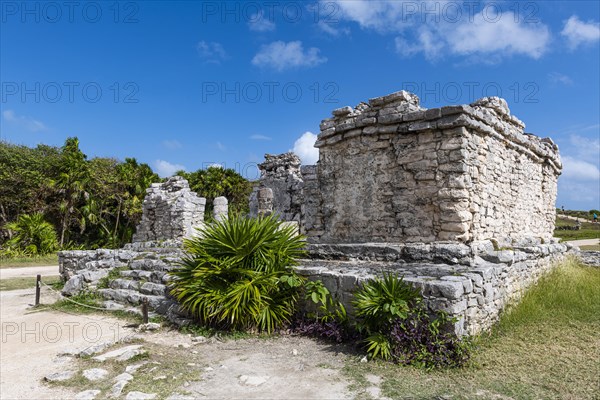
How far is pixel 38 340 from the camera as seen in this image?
5.59m

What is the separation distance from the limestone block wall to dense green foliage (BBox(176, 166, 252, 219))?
1848 cm

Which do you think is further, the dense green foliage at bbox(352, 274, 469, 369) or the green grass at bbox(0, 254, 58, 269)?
the green grass at bbox(0, 254, 58, 269)

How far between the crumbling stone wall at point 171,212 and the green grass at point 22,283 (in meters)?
4.03

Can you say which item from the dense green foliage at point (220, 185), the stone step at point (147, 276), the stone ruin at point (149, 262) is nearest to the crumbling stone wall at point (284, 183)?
the stone ruin at point (149, 262)

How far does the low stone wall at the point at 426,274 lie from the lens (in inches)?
183

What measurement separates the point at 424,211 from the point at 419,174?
621 millimetres

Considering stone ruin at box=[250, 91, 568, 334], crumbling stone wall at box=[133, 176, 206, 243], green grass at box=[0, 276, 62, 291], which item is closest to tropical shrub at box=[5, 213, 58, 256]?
crumbling stone wall at box=[133, 176, 206, 243]

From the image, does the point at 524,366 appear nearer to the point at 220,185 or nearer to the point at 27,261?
the point at 27,261

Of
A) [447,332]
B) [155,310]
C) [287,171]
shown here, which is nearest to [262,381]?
[447,332]

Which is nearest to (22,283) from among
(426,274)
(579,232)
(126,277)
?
(126,277)

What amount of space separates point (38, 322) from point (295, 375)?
5.21 metres

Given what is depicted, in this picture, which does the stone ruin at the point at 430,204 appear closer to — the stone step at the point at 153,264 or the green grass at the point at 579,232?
the stone step at the point at 153,264

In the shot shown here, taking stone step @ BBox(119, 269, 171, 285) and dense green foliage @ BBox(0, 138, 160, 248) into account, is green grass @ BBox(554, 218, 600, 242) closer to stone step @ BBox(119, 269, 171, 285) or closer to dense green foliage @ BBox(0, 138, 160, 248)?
stone step @ BBox(119, 269, 171, 285)

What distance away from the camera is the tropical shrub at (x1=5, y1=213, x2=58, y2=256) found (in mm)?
17797
